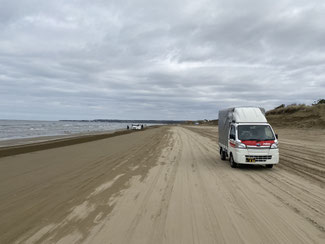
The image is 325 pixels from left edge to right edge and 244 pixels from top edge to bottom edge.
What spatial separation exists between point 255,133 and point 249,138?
1.63 feet

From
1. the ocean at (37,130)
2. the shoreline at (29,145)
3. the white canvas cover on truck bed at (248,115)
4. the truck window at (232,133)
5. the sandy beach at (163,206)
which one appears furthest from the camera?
the ocean at (37,130)

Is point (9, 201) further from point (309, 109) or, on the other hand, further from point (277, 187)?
point (309, 109)

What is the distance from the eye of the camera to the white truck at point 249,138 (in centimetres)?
1028

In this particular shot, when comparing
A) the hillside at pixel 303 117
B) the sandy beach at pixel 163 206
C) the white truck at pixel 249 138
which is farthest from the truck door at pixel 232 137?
the hillside at pixel 303 117

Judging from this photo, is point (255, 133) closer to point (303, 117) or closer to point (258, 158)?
point (258, 158)

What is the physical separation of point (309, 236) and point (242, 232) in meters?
1.09

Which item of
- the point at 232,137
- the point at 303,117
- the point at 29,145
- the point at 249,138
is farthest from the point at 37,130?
the point at 249,138

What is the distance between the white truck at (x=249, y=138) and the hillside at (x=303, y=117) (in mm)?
27725

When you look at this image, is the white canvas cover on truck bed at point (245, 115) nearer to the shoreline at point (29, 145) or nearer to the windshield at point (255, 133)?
the windshield at point (255, 133)

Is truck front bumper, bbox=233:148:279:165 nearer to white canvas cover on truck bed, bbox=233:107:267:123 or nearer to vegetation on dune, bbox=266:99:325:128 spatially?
white canvas cover on truck bed, bbox=233:107:267:123

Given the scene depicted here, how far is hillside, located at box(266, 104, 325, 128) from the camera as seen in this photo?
119 feet

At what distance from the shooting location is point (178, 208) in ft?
18.7

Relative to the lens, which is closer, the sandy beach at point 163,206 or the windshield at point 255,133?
the sandy beach at point 163,206

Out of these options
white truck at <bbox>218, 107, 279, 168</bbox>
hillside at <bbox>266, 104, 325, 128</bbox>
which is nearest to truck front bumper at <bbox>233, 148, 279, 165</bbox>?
white truck at <bbox>218, 107, 279, 168</bbox>
